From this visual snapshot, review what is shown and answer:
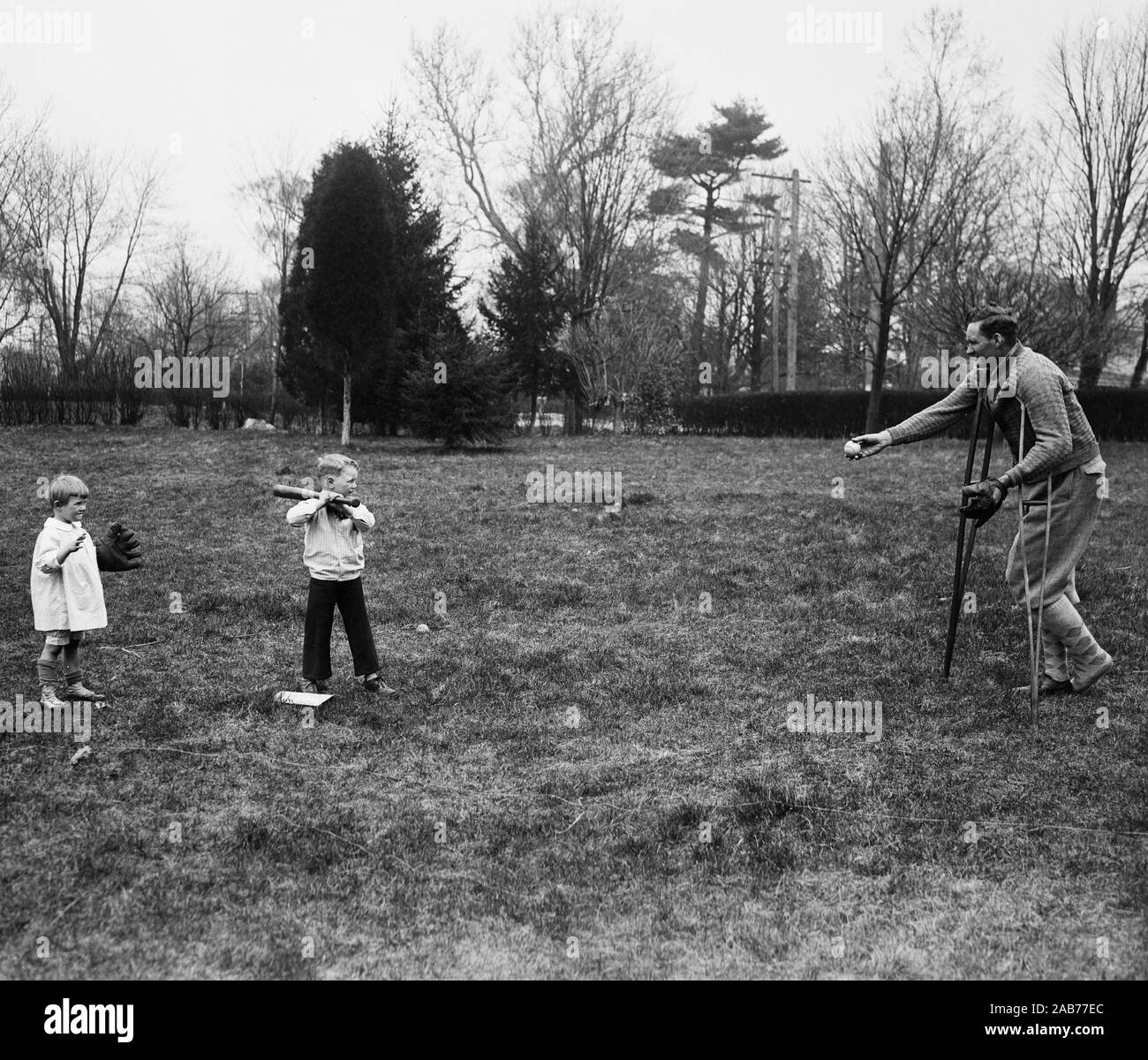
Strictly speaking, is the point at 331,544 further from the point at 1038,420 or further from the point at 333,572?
the point at 1038,420

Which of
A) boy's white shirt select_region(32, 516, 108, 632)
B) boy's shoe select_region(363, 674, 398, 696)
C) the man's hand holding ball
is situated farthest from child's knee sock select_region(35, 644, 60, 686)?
the man's hand holding ball

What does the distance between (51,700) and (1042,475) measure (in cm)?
612

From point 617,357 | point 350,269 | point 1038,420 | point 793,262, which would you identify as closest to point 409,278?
point 350,269

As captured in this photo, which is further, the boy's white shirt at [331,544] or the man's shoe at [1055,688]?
the boy's white shirt at [331,544]

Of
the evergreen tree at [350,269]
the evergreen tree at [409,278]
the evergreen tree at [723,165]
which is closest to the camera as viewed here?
the evergreen tree at [350,269]

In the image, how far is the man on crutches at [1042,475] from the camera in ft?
17.9

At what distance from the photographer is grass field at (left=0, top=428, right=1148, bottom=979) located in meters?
3.54

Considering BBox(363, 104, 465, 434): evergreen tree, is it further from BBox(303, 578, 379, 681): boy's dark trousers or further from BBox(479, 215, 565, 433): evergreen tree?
BBox(303, 578, 379, 681): boy's dark trousers

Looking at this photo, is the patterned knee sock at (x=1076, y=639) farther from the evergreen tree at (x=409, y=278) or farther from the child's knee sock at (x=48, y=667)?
the evergreen tree at (x=409, y=278)

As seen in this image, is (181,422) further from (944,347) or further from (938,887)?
(938,887)

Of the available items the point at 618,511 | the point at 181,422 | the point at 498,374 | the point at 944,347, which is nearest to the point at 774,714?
the point at 618,511

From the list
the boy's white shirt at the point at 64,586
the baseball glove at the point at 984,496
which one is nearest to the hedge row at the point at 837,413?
the baseball glove at the point at 984,496

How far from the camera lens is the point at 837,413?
24.1m

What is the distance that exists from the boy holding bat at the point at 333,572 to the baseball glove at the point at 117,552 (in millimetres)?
971
